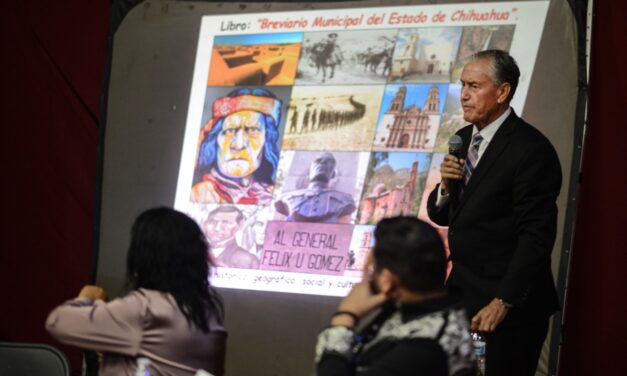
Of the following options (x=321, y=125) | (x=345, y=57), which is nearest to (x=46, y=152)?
(x=321, y=125)

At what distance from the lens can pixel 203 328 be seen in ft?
7.33

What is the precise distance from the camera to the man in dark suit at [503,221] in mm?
2543

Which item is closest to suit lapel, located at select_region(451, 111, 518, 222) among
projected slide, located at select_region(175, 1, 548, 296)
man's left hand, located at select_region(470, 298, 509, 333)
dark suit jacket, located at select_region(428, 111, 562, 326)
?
dark suit jacket, located at select_region(428, 111, 562, 326)

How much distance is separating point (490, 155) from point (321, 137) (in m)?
1.63

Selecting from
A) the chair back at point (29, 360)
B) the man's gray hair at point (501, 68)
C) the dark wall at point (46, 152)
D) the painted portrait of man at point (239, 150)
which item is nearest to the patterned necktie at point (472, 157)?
the man's gray hair at point (501, 68)

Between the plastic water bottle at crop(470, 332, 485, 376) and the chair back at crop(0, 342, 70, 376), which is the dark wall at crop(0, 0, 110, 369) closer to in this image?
the chair back at crop(0, 342, 70, 376)

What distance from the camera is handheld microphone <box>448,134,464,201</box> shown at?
106 inches

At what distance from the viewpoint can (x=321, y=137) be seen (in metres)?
4.21

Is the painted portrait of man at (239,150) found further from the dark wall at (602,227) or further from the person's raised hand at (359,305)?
the person's raised hand at (359,305)

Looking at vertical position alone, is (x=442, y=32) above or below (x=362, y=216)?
above

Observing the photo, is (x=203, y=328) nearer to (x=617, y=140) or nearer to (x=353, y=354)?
(x=353, y=354)

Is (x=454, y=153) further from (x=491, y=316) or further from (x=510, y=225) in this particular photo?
(x=491, y=316)

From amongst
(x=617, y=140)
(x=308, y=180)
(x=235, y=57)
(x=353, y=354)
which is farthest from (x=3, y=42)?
(x=353, y=354)

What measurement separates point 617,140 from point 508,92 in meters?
1.27
